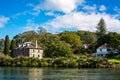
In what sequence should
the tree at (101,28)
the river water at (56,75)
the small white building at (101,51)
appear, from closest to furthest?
the river water at (56,75), the small white building at (101,51), the tree at (101,28)

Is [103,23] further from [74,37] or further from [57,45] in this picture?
[57,45]

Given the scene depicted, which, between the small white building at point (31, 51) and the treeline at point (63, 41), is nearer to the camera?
the treeline at point (63, 41)

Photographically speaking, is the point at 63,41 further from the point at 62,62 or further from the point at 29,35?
the point at 29,35

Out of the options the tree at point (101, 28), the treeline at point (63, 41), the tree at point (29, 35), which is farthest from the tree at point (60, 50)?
the tree at point (101, 28)

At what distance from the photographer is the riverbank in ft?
330

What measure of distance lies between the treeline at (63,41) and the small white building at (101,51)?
3.33m

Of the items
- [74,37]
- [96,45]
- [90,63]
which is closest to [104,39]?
[96,45]

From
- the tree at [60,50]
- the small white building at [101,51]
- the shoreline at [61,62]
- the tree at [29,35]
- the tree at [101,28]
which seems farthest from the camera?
the tree at [101,28]

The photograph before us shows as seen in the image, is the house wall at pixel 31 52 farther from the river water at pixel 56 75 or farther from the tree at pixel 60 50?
the river water at pixel 56 75

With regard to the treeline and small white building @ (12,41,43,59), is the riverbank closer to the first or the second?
the treeline

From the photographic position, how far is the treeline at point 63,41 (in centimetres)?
11583

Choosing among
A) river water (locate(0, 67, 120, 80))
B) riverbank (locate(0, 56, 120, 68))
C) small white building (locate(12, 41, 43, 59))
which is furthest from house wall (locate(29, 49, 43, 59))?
river water (locate(0, 67, 120, 80))

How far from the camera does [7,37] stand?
131 m

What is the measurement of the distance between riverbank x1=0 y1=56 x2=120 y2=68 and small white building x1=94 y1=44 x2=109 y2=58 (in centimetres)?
2754
